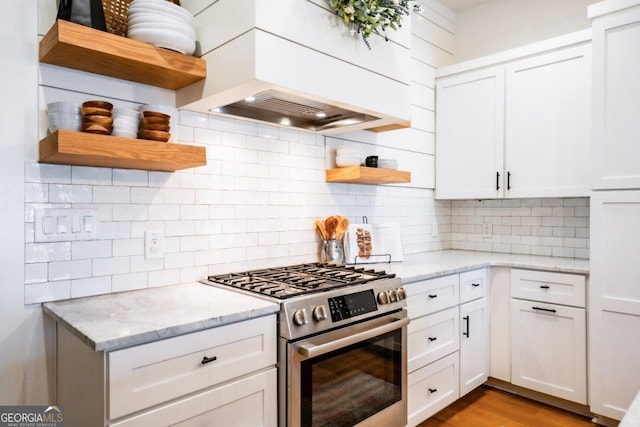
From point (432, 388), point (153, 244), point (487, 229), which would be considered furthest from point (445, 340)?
point (153, 244)

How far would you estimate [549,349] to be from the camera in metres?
2.60

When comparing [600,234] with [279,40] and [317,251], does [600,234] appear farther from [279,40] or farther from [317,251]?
[279,40]

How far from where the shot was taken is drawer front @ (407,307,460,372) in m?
2.23

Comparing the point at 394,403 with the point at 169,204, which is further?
the point at 394,403

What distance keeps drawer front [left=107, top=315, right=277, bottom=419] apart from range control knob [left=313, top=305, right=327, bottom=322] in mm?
168

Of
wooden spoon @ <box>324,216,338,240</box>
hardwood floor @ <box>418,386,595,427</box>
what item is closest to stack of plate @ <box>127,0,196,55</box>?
wooden spoon @ <box>324,216,338,240</box>

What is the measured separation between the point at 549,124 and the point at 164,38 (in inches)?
98.1

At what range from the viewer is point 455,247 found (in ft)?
11.9

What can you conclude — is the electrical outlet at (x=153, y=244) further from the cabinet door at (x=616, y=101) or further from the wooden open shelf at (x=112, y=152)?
the cabinet door at (x=616, y=101)

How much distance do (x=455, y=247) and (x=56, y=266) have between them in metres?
3.03

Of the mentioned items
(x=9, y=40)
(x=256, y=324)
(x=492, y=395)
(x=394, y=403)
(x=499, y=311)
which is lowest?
(x=492, y=395)

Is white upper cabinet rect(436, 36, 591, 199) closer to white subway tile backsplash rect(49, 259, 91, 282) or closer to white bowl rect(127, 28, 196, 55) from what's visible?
white bowl rect(127, 28, 196, 55)

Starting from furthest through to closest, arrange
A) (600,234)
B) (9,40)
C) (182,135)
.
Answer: (600,234), (182,135), (9,40)

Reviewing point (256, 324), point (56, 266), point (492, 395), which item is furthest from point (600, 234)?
point (56, 266)
